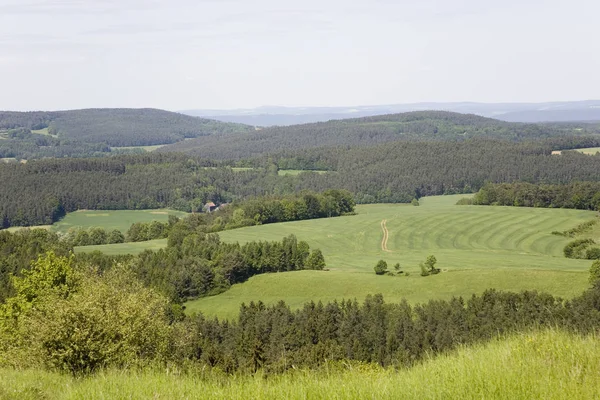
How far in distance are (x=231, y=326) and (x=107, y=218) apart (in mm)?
124823

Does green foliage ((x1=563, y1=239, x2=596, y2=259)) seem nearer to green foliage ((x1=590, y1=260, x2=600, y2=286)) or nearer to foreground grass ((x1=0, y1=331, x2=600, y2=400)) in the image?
green foliage ((x1=590, y1=260, x2=600, y2=286))

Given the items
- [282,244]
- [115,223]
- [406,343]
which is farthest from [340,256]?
[115,223]

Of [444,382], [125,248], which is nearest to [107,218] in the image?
[125,248]

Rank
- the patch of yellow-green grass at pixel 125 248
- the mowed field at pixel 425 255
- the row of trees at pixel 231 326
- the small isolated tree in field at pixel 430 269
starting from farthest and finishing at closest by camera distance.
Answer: the patch of yellow-green grass at pixel 125 248, the small isolated tree in field at pixel 430 269, the mowed field at pixel 425 255, the row of trees at pixel 231 326

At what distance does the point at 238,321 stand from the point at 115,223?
358ft

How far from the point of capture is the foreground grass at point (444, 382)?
7.83 m

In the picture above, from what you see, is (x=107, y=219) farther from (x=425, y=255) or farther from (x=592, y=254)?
(x=592, y=254)

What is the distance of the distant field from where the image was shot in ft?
542

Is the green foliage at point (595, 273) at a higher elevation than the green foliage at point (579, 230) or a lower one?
higher

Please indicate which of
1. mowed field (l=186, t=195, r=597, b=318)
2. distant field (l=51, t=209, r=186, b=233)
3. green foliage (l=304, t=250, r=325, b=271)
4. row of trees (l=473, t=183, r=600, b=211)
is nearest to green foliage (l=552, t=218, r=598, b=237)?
mowed field (l=186, t=195, r=597, b=318)

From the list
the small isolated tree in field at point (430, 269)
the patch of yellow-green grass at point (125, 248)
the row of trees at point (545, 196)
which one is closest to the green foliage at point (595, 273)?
→ the small isolated tree in field at point (430, 269)

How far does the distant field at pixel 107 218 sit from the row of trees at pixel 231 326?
98764 mm

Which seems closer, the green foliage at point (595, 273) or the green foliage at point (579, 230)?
the green foliage at point (595, 273)

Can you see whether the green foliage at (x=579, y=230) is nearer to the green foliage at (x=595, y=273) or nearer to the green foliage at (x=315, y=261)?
the green foliage at (x=595, y=273)
